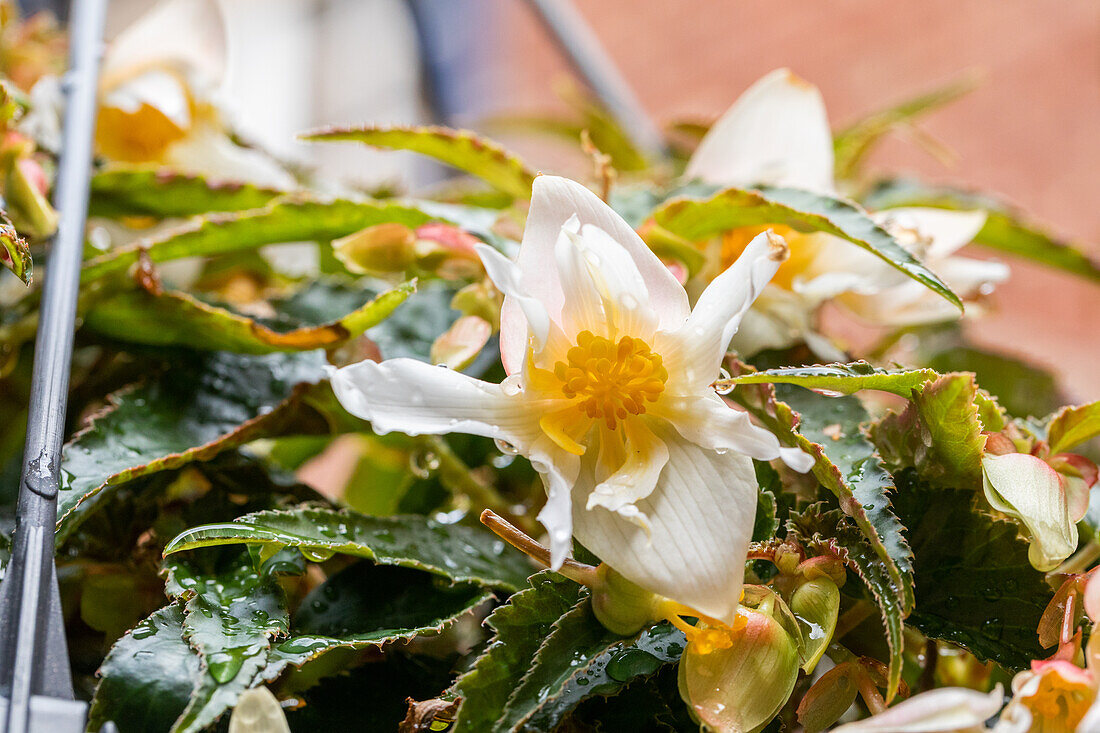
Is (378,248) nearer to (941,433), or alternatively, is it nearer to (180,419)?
(180,419)

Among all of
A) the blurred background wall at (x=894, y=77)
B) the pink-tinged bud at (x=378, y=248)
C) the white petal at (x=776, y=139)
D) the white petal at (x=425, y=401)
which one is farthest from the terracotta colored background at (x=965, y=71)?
the white petal at (x=425, y=401)

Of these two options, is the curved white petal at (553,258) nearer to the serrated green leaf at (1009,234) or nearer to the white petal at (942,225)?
the white petal at (942,225)

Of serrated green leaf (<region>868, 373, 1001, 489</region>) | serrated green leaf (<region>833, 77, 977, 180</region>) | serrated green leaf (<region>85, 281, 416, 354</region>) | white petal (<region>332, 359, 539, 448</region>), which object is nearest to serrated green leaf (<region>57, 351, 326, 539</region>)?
serrated green leaf (<region>85, 281, 416, 354</region>)

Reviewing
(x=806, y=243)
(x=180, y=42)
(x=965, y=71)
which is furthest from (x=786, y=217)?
(x=965, y=71)

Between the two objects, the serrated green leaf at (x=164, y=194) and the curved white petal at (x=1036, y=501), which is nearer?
the curved white petal at (x=1036, y=501)

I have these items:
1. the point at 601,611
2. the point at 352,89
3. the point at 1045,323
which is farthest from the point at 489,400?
the point at 352,89

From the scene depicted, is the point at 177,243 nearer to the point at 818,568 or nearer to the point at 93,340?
the point at 93,340
